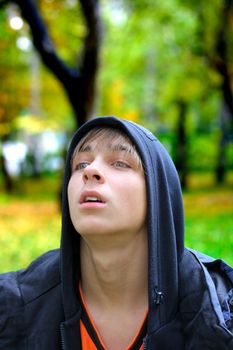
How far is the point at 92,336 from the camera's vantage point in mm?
2027

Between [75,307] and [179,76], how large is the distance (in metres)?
14.8

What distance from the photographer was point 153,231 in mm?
1961

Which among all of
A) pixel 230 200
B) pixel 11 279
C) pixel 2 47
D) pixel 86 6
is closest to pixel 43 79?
pixel 2 47

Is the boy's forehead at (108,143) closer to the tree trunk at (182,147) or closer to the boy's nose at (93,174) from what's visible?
the boy's nose at (93,174)

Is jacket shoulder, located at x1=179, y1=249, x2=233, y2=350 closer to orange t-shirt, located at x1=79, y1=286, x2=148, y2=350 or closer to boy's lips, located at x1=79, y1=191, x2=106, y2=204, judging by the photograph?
orange t-shirt, located at x1=79, y1=286, x2=148, y2=350

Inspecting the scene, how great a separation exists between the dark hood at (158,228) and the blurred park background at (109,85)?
263 centimetres

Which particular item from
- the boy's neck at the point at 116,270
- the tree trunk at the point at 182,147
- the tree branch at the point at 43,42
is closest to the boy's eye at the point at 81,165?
the boy's neck at the point at 116,270

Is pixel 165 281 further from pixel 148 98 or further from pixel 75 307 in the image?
pixel 148 98

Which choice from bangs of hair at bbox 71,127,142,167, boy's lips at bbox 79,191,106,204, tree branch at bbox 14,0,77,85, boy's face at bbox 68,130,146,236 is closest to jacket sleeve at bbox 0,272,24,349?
boy's face at bbox 68,130,146,236

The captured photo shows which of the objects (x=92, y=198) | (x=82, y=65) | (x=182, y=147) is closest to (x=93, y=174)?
(x=92, y=198)

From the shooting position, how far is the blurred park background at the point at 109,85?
376 inches

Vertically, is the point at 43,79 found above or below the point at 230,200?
above

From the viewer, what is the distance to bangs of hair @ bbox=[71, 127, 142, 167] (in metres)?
1.99

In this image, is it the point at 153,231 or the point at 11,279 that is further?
the point at 11,279
